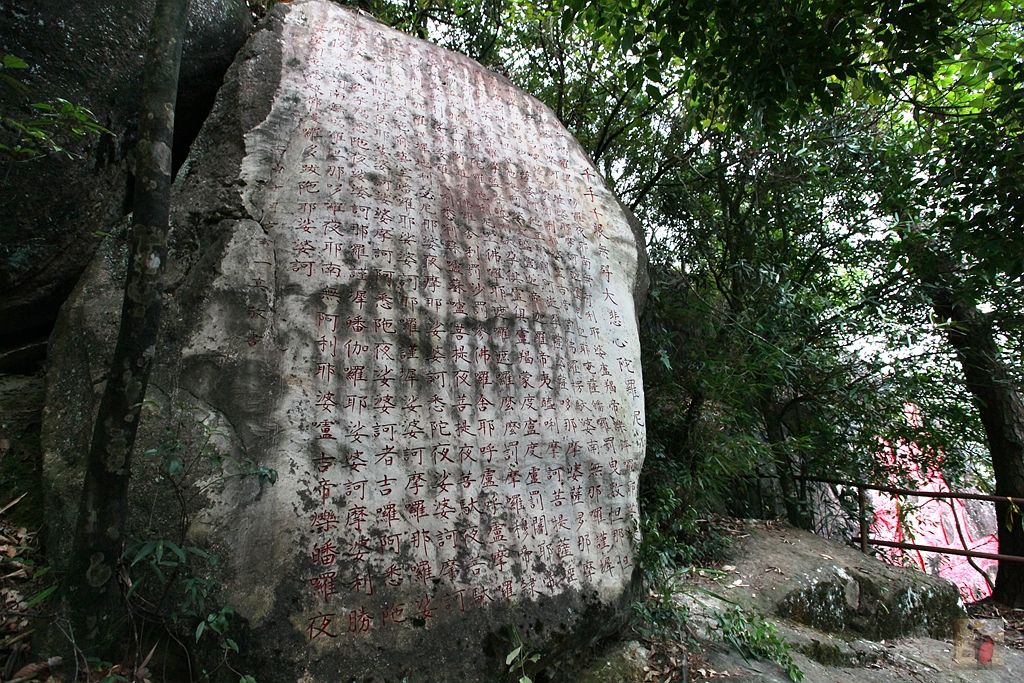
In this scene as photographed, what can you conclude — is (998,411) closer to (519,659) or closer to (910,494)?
(910,494)

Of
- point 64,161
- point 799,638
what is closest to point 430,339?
point 64,161

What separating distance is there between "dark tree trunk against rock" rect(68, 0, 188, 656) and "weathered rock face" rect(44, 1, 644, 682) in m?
0.28

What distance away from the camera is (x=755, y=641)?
3.15 m

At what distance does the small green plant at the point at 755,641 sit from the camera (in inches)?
122

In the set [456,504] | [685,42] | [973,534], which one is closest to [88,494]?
[456,504]

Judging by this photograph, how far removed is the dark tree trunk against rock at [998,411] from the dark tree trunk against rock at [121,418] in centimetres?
586

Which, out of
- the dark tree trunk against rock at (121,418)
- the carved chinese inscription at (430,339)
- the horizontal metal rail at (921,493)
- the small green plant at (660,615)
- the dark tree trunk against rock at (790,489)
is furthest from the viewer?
the dark tree trunk against rock at (790,489)

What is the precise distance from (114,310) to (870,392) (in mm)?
5243

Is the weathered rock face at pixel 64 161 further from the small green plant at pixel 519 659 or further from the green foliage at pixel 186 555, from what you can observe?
the small green plant at pixel 519 659

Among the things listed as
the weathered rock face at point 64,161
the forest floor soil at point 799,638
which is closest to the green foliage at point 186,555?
the weathered rock face at point 64,161

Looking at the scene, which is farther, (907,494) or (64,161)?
(907,494)

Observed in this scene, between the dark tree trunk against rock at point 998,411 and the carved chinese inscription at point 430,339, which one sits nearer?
the carved chinese inscription at point 430,339

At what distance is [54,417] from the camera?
239cm

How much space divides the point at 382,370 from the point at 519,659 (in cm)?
124
